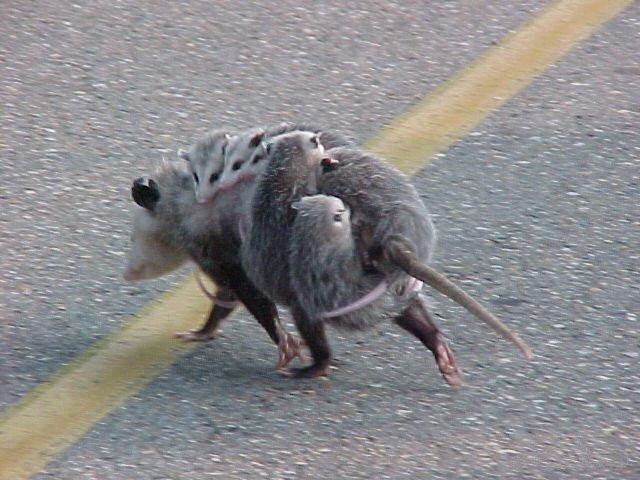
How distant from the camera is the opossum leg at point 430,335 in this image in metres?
3.49

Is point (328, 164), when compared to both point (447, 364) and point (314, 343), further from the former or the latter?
point (447, 364)

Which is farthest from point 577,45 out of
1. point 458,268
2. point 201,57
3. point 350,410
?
point 350,410

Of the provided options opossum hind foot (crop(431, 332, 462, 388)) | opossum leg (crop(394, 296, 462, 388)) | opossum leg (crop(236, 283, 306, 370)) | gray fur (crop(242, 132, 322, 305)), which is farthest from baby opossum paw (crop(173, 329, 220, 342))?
opossum hind foot (crop(431, 332, 462, 388))

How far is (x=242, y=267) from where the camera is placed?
366 centimetres

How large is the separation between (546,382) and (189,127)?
197 centimetres

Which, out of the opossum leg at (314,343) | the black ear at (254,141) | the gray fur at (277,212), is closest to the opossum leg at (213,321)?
the gray fur at (277,212)

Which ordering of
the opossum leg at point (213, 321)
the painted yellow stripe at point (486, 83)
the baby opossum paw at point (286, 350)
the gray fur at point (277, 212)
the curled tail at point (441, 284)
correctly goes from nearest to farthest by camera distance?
the curled tail at point (441, 284) → the gray fur at point (277, 212) → the baby opossum paw at point (286, 350) → the opossum leg at point (213, 321) → the painted yellow stripe at point (486, 83)

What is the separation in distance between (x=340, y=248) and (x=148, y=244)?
712 mm

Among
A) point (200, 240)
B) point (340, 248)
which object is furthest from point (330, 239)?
point (200, 240)

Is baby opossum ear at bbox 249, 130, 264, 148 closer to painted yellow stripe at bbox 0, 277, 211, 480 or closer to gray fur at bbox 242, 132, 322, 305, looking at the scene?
gray fur at bbox 242, 132, 322, 305

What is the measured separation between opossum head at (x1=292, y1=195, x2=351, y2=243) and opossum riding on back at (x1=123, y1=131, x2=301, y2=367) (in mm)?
353

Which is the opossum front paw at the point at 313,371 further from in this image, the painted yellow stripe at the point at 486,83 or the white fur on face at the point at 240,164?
the painted yellow stripe at the point at 486,83

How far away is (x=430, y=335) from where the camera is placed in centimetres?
356

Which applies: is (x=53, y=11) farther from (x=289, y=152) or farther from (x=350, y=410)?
(x=350, y=410)
